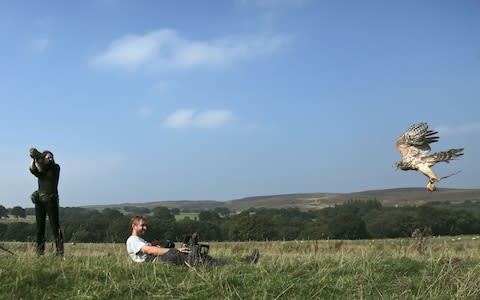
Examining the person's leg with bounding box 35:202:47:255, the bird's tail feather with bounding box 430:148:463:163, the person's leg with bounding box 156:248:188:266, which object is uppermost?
the bird's tail feather with bounding box 430:148:463:163

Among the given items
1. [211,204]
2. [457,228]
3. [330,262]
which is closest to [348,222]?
[457,228]

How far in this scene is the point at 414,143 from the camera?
41.9ft

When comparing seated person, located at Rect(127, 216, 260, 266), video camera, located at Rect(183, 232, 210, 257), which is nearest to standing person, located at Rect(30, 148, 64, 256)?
seated person, located at Rect(127, 216, 260, 266)

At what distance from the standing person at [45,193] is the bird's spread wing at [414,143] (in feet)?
26.7

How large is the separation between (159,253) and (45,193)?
2.81m

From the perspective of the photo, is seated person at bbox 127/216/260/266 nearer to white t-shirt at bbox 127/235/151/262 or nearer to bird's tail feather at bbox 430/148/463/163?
white t-shirt at bbox 127/235/151/262

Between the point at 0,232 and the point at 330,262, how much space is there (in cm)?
3553

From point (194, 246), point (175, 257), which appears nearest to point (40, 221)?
point (175, 257)

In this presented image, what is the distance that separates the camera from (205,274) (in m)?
6.48

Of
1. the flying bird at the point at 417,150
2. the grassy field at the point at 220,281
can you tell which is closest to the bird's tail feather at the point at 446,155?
the flying bird at the point at 417,150

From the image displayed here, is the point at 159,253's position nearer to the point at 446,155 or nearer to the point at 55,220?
the point at 55,220

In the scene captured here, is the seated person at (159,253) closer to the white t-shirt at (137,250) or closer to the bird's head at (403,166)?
the white t-shirt at (137,250)

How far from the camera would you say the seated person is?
724 cm

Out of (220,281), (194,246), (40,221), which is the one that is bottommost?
(220,281)
